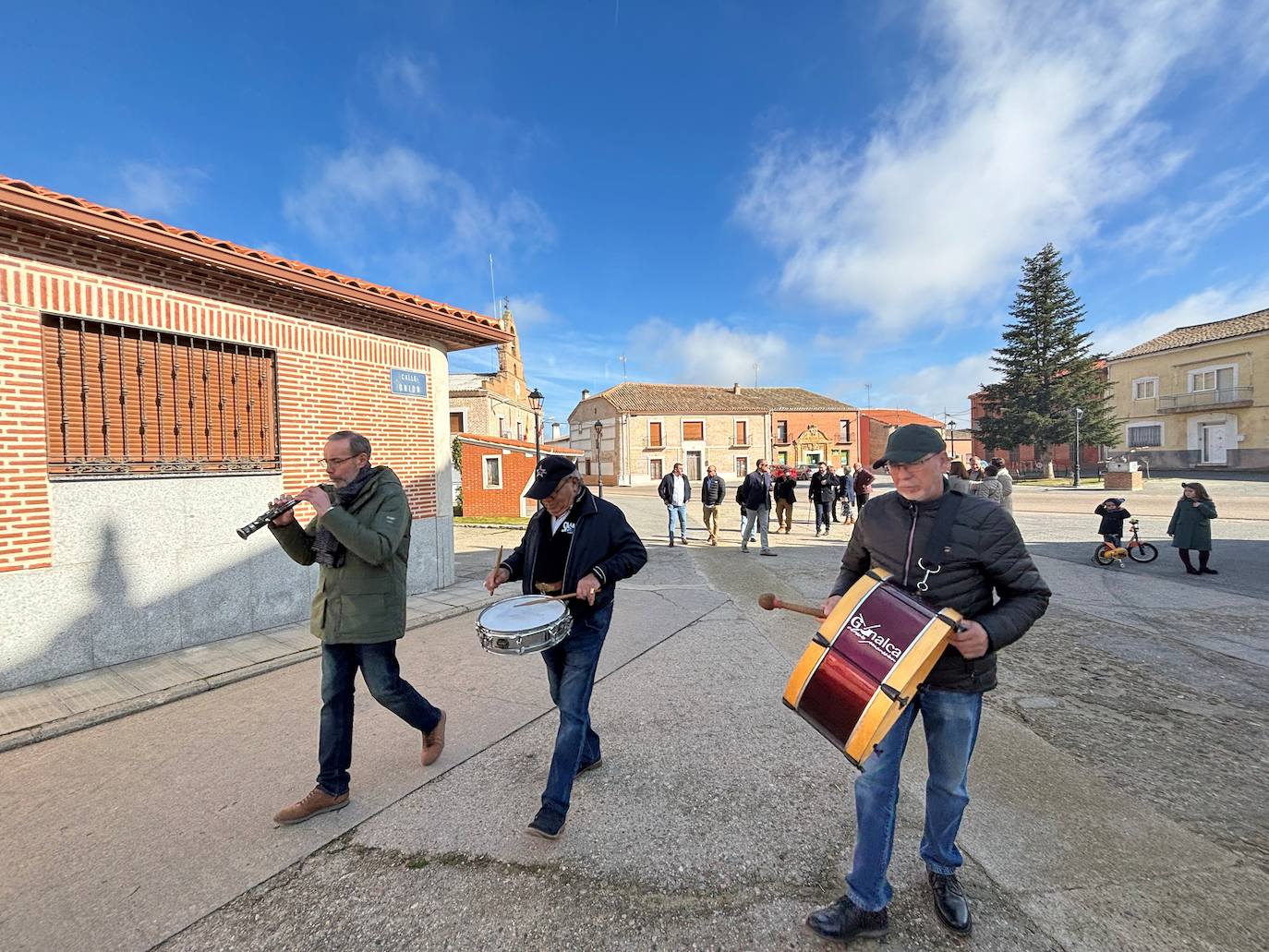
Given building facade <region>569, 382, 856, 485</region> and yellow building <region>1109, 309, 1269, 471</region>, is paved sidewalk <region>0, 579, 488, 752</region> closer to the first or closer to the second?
building facade <region>569, 382, 856, 485</region>

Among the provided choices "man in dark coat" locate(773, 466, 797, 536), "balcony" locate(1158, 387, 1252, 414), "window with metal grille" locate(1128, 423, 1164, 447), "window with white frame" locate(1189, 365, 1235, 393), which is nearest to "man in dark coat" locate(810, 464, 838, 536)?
"man in dark coat" locate(773, 466, 797, 536)

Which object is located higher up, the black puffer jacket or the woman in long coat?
the black puffer jacket

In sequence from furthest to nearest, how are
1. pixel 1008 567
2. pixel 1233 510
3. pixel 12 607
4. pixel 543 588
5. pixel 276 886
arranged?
pixel 1233 510 → pixel 12 607 → pixel 543 588 → pixel 276 886 → pixel 1008 567

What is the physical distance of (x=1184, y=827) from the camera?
100 inches

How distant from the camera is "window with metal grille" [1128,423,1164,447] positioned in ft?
116

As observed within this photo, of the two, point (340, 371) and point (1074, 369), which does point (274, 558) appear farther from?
point (1074, 369)

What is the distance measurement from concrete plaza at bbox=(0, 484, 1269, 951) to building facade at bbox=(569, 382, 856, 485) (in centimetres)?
3859

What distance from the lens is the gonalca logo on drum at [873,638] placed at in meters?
1.82

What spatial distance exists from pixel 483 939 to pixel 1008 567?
225 centimetres

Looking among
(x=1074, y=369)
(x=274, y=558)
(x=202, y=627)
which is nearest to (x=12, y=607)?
(x=202, y=627)

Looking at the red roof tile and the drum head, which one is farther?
the red roof tile

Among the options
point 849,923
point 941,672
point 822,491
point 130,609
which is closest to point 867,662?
point 941,672

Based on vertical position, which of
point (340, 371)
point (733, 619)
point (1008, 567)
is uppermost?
point (340, 371)

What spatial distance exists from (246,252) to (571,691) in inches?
217
